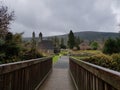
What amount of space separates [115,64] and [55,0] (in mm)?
10070

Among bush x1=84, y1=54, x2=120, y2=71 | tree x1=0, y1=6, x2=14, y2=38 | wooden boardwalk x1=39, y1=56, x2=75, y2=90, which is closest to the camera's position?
wooden boardwalk x1=39, y1=56, x2=75, y2=90

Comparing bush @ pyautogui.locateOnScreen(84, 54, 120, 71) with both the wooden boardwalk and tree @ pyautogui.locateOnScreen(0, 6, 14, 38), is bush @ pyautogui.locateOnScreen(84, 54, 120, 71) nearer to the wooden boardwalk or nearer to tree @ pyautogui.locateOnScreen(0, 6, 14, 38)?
the wooden boardwalk

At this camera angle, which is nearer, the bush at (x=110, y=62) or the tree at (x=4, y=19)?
the bush at (x=110, y=62)

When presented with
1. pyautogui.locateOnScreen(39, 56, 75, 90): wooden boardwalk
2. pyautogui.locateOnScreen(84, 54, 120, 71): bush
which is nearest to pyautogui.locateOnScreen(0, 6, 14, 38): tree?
pyautogui.locateOnScreen(39, 56, 75, 90): wooden boardwalk

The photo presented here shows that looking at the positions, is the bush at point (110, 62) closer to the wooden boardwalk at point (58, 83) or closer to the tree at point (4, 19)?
the wooden boardwalk at point (58, 83)

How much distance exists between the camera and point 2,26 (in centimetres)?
1470

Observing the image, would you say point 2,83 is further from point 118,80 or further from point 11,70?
point 118,80

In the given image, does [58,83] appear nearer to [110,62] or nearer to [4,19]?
[110,62]

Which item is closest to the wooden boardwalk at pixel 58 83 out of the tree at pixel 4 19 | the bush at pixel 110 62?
the bush at pixel 110 62

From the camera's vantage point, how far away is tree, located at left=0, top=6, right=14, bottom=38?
14523 millimetres

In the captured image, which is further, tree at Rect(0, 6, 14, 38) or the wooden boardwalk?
tree at Rect(0, 6, 14, 38)

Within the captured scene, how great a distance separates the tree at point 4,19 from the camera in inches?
572

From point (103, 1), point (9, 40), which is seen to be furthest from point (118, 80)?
point (103, 1)

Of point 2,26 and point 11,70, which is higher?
point 2,26
